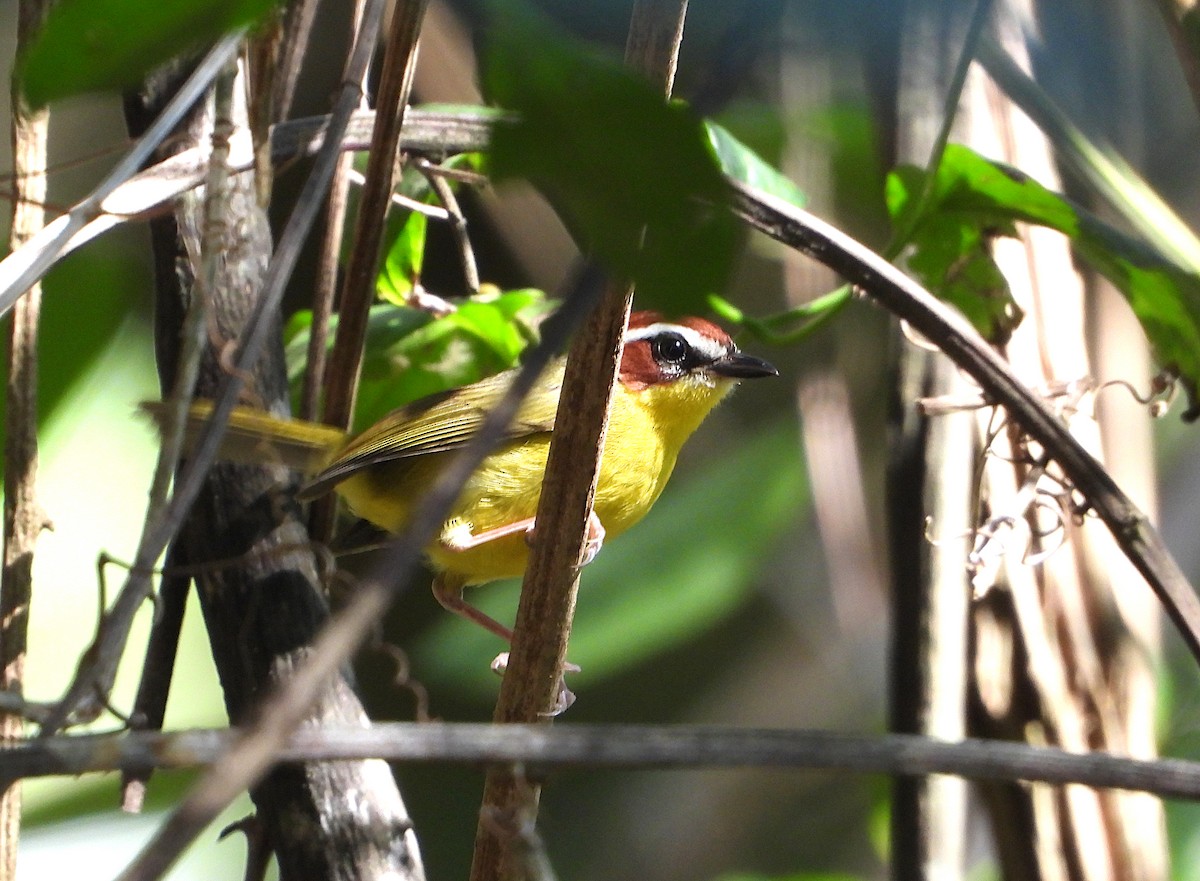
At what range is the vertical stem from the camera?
5.12 ft

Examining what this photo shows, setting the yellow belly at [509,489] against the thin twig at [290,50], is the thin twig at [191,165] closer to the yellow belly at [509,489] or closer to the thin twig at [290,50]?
the thin twig at [290,50]

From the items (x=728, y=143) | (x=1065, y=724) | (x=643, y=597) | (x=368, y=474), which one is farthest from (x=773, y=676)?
(x=728, y=143)

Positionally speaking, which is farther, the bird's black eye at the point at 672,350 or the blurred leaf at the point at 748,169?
the bird's black eye at the point at 672,350

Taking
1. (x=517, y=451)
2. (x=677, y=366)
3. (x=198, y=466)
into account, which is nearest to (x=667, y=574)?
(x=677, y=366)

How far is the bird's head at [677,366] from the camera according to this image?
285 centimetres

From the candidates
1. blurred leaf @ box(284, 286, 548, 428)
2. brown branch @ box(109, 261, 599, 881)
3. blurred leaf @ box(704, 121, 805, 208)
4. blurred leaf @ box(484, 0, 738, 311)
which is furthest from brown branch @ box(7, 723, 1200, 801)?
blurred leaf @ box(284, 286, 548, 428)

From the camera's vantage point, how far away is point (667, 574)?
154 inches

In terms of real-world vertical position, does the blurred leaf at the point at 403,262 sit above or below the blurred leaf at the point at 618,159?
above

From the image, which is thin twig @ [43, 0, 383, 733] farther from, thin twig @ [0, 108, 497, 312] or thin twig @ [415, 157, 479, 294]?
thin twig @ [415, 157, 479, 294]

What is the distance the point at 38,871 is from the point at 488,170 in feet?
9.82

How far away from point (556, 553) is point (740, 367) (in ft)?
5.04

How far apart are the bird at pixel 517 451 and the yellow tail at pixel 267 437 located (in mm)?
115

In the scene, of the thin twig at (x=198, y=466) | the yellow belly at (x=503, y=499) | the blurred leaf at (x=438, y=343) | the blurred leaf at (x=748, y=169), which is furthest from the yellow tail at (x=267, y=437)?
the blurred leaf at (x=748, y=169)

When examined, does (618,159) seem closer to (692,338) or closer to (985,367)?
(985,367)
